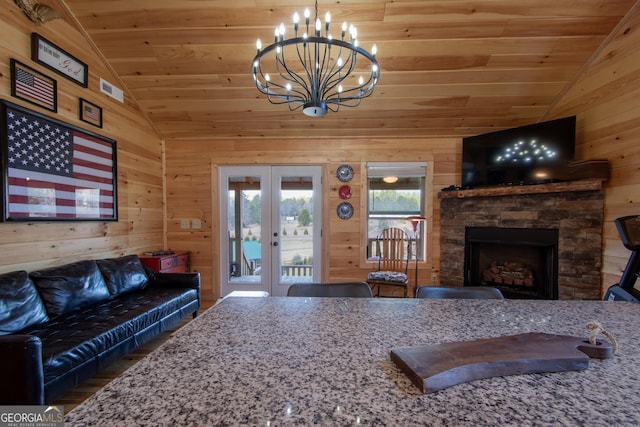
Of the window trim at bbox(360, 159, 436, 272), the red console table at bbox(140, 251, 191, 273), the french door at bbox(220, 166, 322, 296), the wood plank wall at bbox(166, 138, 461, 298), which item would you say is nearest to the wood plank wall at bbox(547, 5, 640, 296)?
the wood plank wall at bbox(166, 138, 461, 298)

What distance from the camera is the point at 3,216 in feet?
6.94

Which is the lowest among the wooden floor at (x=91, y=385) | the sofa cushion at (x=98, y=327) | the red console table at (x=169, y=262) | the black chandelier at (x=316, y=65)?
the wooden floor at (x=91, y=385)

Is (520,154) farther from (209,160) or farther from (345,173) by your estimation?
(209,160)

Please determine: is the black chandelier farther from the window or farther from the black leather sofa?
the black leather sofa

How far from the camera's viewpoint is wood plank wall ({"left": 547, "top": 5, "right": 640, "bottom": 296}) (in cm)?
254

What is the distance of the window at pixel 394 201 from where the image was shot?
4.18 metres

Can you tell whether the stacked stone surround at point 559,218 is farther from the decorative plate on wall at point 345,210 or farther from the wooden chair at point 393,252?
the decorative plate on wall at point 345,210

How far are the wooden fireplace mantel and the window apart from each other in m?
0.42

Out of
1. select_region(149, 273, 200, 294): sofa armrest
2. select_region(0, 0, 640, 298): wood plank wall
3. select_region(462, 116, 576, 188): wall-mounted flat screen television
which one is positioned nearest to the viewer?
→ select_region(0, 0, 640, 298): wood plank wall

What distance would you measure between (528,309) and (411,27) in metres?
2.71

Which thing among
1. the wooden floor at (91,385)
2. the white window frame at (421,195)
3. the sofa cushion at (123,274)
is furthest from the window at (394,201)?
the wooden floor at (91,385)

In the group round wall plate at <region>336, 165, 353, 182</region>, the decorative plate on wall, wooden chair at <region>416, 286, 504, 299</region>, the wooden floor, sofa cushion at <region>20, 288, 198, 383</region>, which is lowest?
the wooden floor

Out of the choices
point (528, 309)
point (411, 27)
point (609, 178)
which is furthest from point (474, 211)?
point (528, 309)

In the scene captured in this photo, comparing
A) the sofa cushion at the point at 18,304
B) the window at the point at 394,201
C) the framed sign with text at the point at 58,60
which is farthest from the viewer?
the window at the point at 394,201
